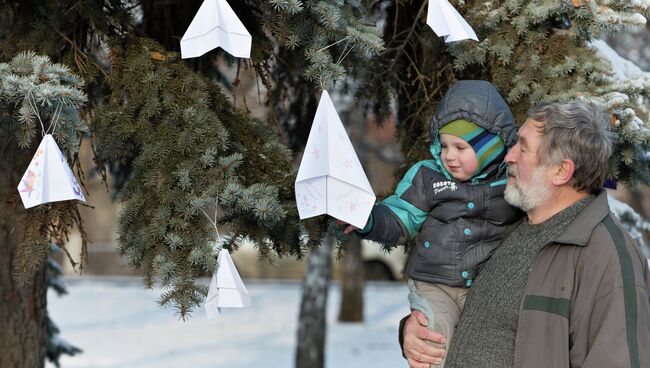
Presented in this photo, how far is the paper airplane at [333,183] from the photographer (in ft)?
7.97

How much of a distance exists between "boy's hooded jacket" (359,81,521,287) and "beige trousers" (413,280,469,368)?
0.03 meters

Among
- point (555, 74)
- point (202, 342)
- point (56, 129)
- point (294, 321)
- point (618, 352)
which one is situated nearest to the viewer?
point (618, 352)

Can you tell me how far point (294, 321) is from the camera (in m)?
12.4

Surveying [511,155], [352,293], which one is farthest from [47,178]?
[352,293]

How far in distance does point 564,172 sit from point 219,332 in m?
9.27

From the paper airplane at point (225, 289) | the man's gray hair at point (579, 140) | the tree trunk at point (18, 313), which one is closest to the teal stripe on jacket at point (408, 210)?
the man's gray hair at point (579, 140)

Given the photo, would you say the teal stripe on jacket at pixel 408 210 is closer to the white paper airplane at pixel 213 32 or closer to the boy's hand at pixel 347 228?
the boy's hand at pixel 347 228

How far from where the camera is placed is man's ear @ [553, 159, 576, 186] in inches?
96.4

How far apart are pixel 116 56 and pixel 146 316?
10452mm

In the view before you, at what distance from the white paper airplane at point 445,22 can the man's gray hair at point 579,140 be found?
0.38 metres

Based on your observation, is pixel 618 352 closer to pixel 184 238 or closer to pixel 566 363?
pixel 566 363

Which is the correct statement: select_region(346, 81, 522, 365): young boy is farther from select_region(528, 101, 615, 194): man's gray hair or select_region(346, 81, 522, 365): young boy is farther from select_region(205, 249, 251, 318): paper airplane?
select_region(205, 249, 251, 318): paper airplane

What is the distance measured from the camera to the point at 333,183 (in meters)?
2.45

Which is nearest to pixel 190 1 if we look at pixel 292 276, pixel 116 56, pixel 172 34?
pixel 172 34
